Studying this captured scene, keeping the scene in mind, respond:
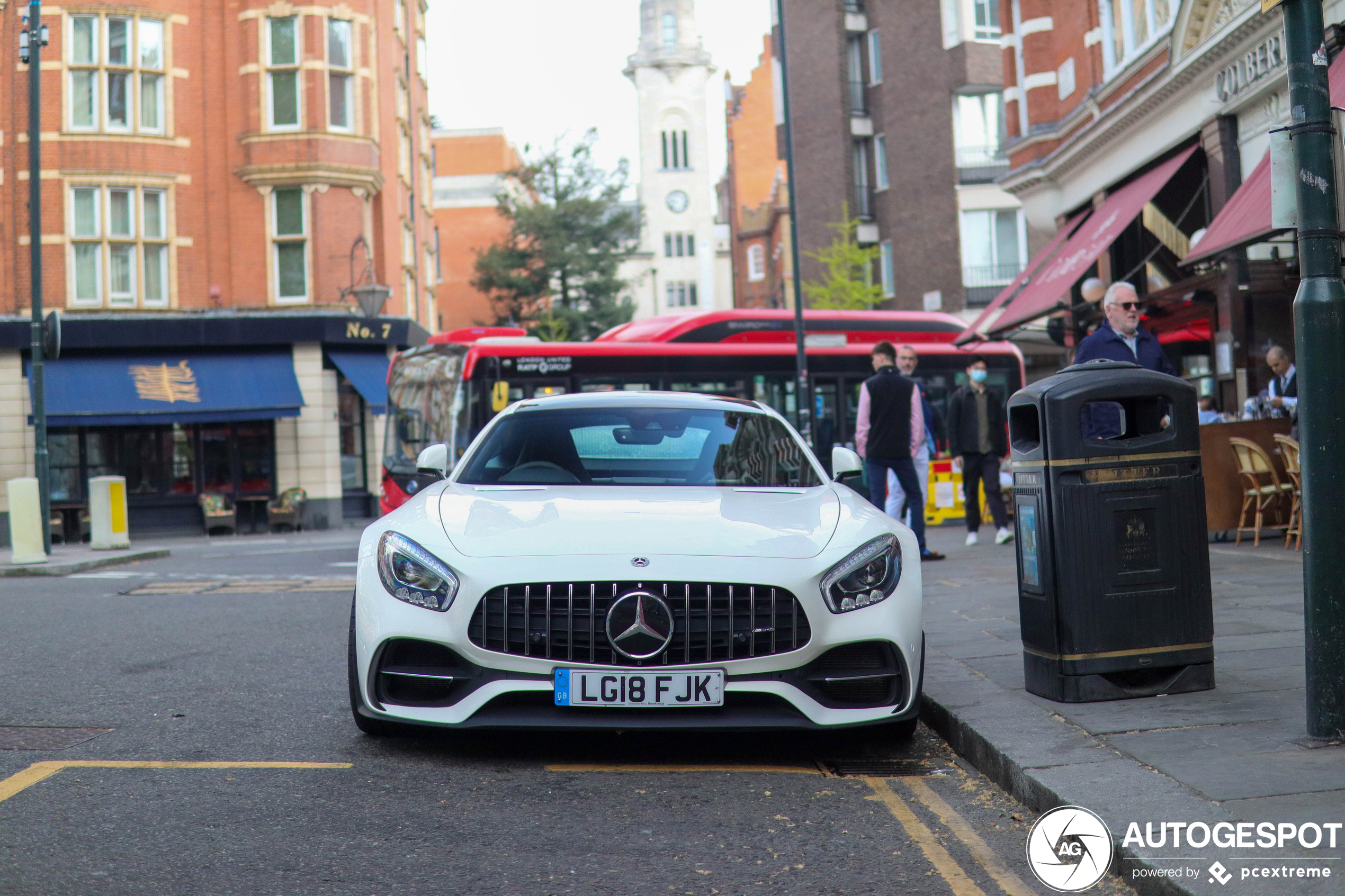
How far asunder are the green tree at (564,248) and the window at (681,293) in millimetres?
37553

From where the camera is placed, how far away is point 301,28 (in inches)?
1138

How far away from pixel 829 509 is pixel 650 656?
1.18 metres

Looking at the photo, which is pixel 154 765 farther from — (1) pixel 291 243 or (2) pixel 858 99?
(2) pixel 858 99

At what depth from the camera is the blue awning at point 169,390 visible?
26.5 meters

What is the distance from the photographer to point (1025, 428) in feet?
18.4

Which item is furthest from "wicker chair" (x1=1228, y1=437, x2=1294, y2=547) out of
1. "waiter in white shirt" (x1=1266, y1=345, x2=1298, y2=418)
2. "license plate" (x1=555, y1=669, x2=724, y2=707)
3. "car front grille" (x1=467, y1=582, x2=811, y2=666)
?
"license plate" (x1=555, y1=669, x2=724, y2=707)

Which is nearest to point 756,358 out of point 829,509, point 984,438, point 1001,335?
point 1001,335

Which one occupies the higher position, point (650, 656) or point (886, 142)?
point (886, 142)

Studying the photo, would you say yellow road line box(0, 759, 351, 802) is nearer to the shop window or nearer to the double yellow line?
the double yellow line

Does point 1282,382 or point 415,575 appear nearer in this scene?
point 415,575

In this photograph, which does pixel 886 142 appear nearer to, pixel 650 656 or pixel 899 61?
pixel 899 61

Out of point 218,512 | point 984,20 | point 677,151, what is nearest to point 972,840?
point 218,512

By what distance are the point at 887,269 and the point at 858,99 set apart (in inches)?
228

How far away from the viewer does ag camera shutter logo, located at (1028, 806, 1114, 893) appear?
3.56 m
